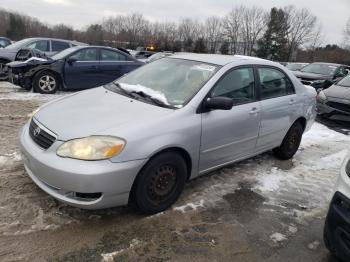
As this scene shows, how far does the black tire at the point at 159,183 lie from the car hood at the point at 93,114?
44 cm

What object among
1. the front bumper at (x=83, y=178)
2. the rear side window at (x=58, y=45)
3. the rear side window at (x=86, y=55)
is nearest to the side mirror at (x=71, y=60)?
the rear side window at (x=86, y=55)

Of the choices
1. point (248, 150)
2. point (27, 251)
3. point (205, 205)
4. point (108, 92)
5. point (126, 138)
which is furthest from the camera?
point (248, 150)

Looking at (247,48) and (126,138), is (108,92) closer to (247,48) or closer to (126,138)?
(126,138)

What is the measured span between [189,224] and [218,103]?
1.29 m

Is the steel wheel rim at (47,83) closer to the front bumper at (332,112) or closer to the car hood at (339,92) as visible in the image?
the front bumper at (332,112)

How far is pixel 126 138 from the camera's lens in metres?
3.32

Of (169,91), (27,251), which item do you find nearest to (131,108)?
(169,91)

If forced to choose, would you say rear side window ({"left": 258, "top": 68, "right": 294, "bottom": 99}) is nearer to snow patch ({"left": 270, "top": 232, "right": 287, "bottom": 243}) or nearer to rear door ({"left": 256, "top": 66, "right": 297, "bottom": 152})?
rear door ({"left": 256, "top": 66, "right": 297, "bottom": 152})

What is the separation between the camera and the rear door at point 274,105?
16.2 feet

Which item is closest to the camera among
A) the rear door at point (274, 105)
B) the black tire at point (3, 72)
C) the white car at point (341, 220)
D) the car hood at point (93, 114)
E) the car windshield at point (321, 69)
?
the white car at point (341, 220)

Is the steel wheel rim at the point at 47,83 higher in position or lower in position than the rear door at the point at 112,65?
lower

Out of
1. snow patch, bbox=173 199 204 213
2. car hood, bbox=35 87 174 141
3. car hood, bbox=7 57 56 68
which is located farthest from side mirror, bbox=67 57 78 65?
snow patch, bbox=173 199 204 213

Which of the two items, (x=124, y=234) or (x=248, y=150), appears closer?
(x=124, y=234)

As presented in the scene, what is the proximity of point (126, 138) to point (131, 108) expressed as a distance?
1.97ft
